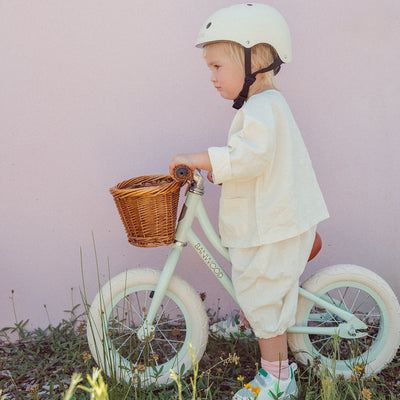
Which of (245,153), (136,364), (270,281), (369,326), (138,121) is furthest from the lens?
(138,121)

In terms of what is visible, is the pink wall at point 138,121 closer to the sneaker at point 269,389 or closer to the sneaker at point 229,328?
the sneaker at point 229,328

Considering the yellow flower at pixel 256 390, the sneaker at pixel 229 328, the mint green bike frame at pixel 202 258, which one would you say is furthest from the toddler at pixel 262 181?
the sneaker at pixel 229 328

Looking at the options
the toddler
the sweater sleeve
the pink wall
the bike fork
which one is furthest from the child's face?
the bike fork

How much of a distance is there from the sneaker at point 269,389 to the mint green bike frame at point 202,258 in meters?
0.25

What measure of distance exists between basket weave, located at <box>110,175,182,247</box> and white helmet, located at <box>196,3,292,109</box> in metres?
0.57

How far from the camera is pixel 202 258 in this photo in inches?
94.5

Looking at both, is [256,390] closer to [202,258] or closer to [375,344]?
[202,258]

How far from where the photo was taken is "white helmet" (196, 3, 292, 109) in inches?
82.1

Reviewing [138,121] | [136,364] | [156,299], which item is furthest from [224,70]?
[136,364]

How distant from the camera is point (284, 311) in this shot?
7.42 feet

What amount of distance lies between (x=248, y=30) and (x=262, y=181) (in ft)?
2.05

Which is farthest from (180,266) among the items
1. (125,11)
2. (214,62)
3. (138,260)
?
(125,11)

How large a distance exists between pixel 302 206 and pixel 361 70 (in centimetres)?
104

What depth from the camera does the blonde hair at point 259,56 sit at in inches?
84.7
